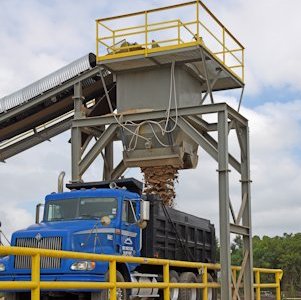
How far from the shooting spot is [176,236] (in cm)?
1557

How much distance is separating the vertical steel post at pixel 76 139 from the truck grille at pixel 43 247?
612cm

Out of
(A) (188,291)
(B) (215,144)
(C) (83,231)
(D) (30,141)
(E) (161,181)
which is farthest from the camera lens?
(D) (30,141)

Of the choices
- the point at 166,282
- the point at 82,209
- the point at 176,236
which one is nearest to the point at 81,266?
the point at 166,282

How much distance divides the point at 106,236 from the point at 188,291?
10.8 ft

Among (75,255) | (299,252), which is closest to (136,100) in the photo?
(75,255)

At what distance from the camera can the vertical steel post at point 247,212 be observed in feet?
57.9

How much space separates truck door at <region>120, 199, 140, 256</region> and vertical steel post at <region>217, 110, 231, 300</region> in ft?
9.91

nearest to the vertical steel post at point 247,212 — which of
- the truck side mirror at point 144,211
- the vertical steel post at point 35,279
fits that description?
the truck side mirror at point 144,211

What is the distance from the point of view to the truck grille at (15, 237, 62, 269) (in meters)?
11.9

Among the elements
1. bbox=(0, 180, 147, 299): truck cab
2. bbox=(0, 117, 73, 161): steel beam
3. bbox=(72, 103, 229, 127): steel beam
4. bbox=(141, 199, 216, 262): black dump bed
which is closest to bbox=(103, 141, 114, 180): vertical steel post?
bbox=(0, 117, 73, 161): steel beam

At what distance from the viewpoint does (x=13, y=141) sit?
Result: 21.1 m

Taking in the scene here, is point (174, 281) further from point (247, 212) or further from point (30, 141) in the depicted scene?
point (30, 141)

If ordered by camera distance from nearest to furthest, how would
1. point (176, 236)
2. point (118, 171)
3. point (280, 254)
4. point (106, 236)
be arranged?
point (106, 236) → point (176, 236) → point (118, 171) → point (280, 254)

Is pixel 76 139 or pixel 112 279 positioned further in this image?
pixel 76 139
